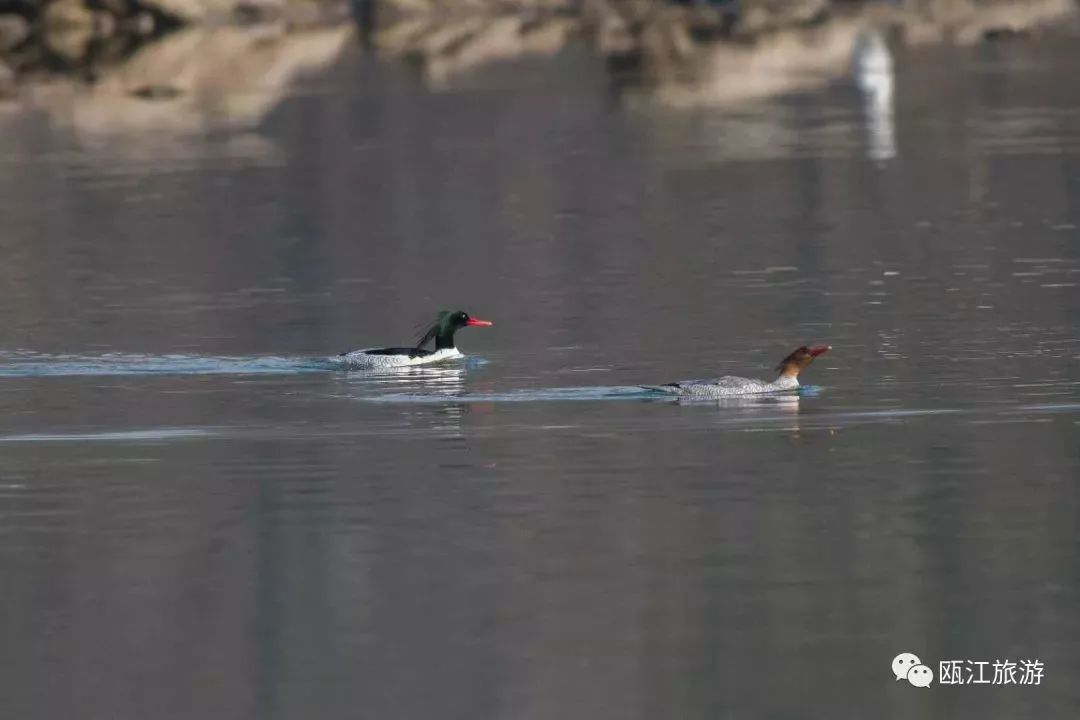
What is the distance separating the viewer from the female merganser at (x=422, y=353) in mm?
24922

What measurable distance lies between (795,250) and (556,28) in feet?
152

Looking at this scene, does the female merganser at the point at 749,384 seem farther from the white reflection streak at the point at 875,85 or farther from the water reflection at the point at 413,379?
the white reflection streak at the point at 875,85

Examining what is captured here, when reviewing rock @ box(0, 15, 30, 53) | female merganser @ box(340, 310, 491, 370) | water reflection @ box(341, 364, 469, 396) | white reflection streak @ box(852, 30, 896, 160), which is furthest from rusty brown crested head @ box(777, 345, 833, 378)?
rock @ box(0, 15, 30, 53)

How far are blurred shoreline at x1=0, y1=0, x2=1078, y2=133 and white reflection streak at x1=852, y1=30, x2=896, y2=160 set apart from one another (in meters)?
0.05

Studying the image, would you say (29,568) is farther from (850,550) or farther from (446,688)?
(850,550)

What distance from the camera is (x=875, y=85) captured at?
57938 mm

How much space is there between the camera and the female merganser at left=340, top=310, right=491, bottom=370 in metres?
24.9

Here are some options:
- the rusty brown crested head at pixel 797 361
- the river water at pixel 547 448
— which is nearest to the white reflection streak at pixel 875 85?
the river water at pixel 547 448

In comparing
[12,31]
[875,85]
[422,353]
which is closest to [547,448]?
[422,353]

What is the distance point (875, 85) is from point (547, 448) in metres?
38.7

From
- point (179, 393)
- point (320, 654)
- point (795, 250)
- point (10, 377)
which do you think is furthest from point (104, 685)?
point (795, 250)

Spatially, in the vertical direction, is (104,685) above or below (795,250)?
below

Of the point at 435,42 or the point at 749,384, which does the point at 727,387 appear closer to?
the point at 749,384

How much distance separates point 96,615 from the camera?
15602 millimetres
